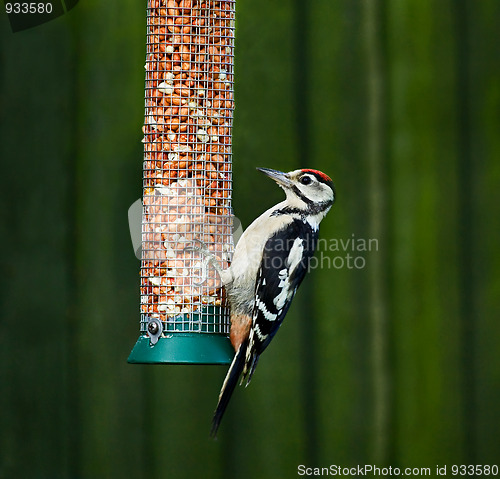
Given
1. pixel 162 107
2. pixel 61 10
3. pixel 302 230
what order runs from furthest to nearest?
pixel 302 230, pixel 162 107, pixel 61 10

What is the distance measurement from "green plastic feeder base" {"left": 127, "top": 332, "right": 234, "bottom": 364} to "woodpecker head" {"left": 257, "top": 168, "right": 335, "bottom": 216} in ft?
2.23

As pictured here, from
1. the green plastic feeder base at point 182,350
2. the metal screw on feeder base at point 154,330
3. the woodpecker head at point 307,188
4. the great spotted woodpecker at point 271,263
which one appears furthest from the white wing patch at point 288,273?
the metal screw on feeder base at point 154,330

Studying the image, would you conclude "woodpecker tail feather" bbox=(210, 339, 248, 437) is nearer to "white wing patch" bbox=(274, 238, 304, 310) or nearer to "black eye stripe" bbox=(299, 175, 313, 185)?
"white wing patch" bbox=(274, 238, 304, 310)

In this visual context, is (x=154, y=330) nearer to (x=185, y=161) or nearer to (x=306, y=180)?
(x=185, y=161)

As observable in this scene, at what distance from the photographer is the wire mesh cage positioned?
2.71 meters

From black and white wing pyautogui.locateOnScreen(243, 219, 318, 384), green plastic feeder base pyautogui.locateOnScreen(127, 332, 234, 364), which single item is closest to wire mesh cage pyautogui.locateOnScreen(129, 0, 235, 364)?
green plastic feeder base pyautogui.locateOnScreen(127, 332, 234, 364)

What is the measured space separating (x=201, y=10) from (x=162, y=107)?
16.8 inches

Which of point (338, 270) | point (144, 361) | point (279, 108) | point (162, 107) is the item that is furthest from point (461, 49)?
point (144, 361)

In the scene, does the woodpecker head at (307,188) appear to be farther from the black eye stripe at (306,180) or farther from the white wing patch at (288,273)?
the white wing patch at (288,273)

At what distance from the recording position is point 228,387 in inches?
96.0

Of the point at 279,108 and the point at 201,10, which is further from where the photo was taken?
the point at 201,10

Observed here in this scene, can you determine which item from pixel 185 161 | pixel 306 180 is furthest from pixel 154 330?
pixel 306 180

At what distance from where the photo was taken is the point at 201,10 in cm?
278

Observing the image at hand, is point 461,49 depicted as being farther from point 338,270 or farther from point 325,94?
point 338,270
